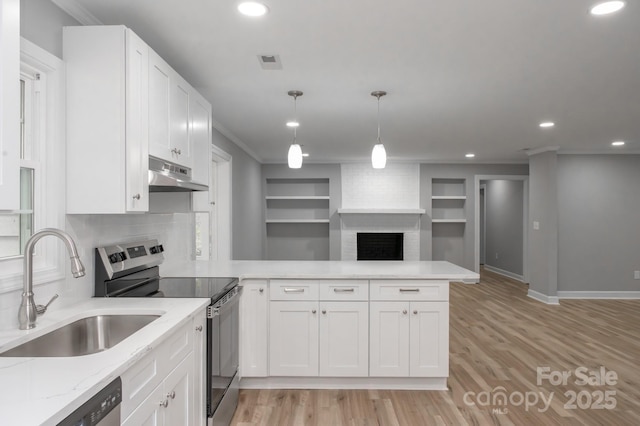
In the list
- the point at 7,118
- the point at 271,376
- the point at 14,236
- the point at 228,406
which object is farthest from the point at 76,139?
the point at 271,376

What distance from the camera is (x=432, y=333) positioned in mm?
3109

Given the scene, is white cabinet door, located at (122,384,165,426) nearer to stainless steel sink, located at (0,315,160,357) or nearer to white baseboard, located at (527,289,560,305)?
stainless steel sink, located at (0,315,160,357)

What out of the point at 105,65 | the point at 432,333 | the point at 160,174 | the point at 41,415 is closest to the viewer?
the point at 41,415

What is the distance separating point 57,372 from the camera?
123cm

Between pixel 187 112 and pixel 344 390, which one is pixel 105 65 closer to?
pixel 187 112

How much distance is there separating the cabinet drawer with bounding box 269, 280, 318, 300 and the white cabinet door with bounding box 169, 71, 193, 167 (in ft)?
3.59

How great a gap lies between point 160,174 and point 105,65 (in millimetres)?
587

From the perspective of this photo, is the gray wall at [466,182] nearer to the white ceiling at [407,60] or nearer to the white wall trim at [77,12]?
the white ceiling at [407,60]

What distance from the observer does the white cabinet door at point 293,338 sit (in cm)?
312

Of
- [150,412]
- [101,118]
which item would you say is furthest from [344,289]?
[101,118]

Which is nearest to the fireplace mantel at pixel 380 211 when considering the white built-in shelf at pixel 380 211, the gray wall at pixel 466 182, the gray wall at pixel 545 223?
the white built-in shelf at pixel 380 211

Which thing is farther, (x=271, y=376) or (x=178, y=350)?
(x=271, y=376)

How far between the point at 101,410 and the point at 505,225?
9258 mm

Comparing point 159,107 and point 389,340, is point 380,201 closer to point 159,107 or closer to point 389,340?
point 389,340
